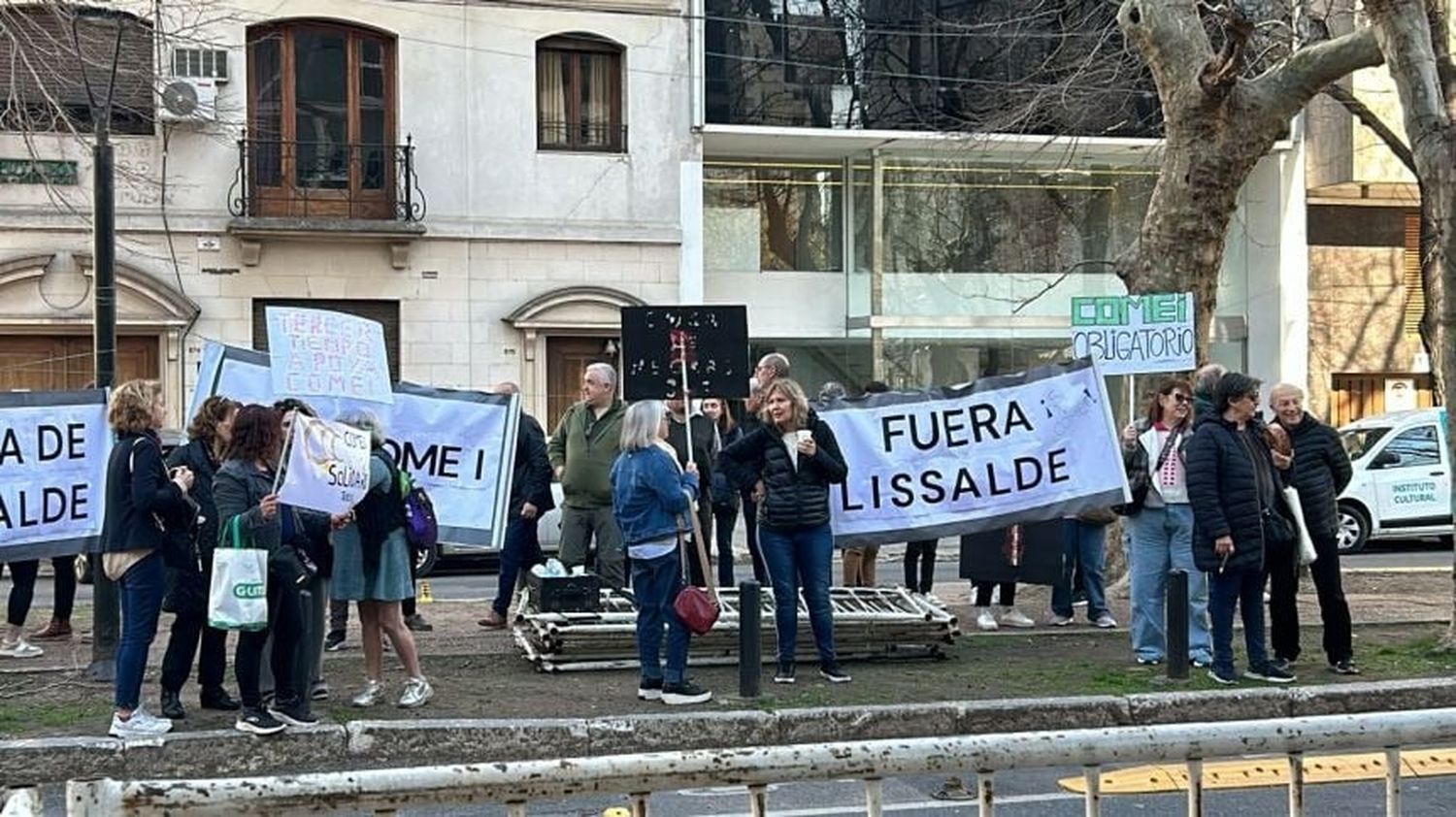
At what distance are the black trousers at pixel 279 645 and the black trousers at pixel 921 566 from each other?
5.33 metres

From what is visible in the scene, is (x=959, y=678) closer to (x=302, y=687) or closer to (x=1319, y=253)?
(x=302, y=687)

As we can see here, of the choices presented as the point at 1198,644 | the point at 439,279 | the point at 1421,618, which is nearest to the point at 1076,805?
the point at 1198,644

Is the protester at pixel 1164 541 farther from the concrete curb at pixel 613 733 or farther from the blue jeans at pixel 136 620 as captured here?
the blue jeans at pixel 136 620

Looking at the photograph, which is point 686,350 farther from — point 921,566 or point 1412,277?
point 1412,277

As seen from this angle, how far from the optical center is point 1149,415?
10.1 meters

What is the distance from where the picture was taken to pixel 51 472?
9.81 metres

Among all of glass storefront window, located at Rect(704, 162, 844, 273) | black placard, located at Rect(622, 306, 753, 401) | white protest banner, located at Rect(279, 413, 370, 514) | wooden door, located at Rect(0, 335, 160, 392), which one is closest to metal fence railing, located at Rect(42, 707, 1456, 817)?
white protest banner, located at Rect(279, 413, 370, 514)

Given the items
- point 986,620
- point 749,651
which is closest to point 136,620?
point 749,651

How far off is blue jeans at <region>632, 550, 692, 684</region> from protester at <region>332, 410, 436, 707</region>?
125 centimetres

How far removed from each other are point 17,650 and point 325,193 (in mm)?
12964

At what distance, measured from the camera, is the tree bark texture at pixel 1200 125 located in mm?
12500

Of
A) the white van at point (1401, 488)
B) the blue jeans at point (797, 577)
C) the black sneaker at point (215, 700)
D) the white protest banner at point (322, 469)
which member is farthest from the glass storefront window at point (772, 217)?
the white protest banner at point (322, 469)

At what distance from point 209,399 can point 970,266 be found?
1887 centimetres

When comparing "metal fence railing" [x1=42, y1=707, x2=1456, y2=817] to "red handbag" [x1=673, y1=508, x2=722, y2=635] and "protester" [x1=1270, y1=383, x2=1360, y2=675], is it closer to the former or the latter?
"red handbag" [x1=673, y1=508, x2=722, y2=635]
